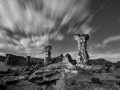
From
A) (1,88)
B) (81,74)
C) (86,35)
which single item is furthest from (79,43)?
(1,88)

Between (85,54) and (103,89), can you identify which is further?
(85,54)

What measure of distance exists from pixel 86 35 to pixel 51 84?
28302 mm

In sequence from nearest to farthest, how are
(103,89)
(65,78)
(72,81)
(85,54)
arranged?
(103,89), (72,81), (65,78), (85,54)

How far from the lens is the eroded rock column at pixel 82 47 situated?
2723cm

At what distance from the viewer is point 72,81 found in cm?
414

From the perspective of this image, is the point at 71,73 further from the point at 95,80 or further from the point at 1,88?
the point at 1,88

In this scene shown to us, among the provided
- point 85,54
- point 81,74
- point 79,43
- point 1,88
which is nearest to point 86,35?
point 79,43

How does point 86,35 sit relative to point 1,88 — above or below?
above

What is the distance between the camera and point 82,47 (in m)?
28.8

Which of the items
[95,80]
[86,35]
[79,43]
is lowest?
[95,80]

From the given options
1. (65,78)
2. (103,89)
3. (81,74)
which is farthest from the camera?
(81,74)

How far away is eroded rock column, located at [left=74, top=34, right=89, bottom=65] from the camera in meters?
27.2

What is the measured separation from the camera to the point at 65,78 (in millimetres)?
4410

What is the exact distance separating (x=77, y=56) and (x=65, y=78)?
24.9 metres
